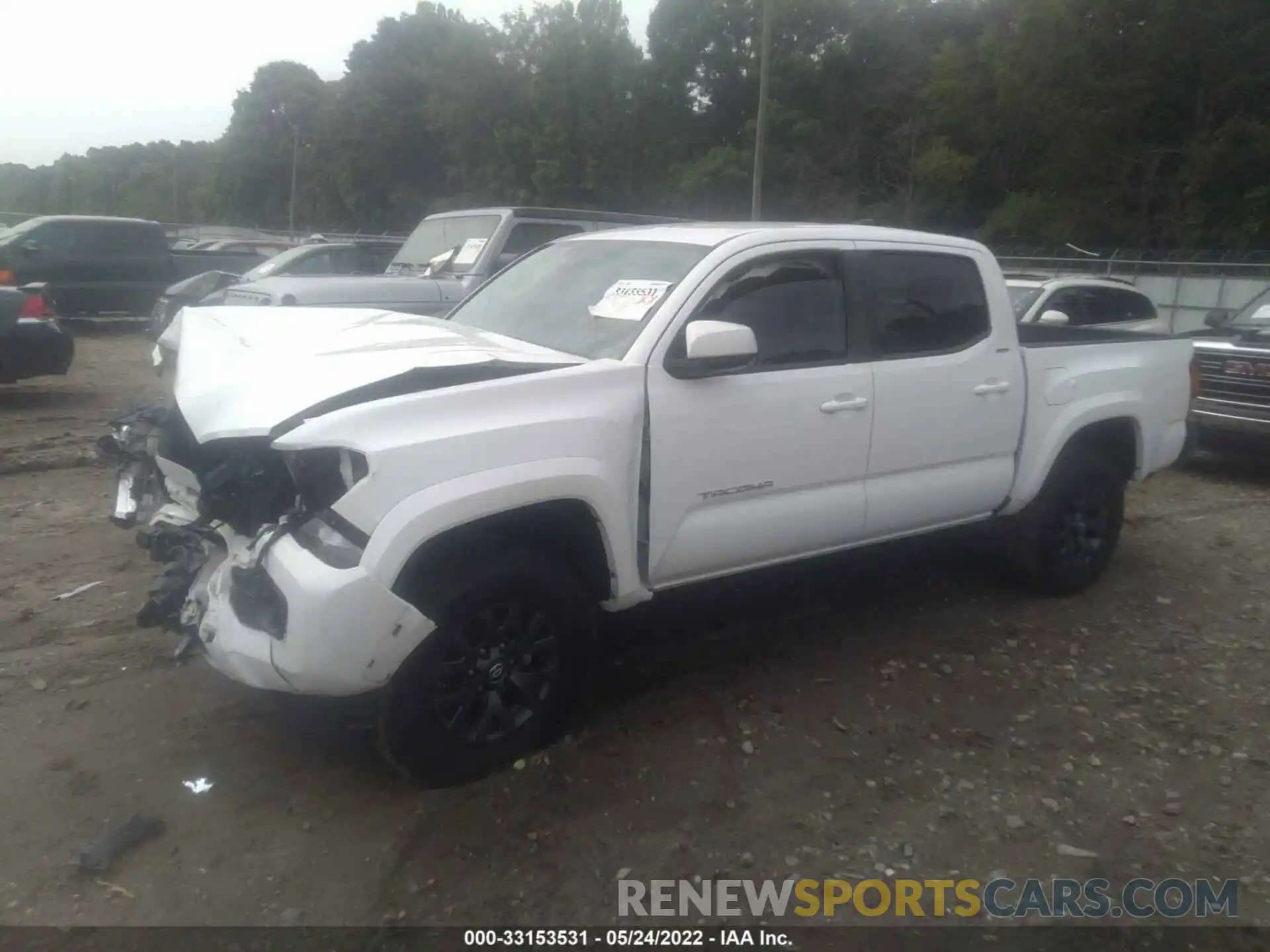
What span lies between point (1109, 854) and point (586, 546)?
2029 mm

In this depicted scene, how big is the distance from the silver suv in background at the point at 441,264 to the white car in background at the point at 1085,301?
3.47 m

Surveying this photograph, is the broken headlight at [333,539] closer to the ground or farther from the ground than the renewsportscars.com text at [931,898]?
farther from the ground

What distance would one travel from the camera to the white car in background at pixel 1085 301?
→ 9.95 m

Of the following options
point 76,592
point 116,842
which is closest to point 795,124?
point 76,592

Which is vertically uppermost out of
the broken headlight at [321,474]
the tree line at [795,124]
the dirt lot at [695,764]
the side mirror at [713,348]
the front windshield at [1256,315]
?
the tree line at [795,124]

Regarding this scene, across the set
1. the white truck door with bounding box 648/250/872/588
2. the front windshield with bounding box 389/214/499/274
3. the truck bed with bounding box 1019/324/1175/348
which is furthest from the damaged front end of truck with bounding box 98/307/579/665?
the front windshield with bounding box 389/214/499/274

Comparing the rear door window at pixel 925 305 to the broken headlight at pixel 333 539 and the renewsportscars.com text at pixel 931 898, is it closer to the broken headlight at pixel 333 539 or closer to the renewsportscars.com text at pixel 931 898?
the renewsportscars.com text at pixel 931 898

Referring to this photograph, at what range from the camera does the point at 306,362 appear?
12.2ft

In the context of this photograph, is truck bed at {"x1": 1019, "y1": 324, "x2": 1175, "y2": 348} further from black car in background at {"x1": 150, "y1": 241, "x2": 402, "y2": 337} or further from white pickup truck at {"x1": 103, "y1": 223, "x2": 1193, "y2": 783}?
black car in background at {"x1": 150, "y1": 241, "x2": 402, "y2": 337}

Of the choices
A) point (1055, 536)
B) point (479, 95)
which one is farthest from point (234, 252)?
point (479, 95)

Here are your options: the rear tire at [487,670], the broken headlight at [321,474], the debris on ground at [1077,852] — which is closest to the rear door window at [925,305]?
the rear tire at [487,670]

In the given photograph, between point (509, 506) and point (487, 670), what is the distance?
61 centimetres

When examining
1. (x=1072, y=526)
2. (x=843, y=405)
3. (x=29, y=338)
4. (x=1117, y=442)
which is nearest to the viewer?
(x=843, y=405)

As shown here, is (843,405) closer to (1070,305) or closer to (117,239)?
(1070,305)
